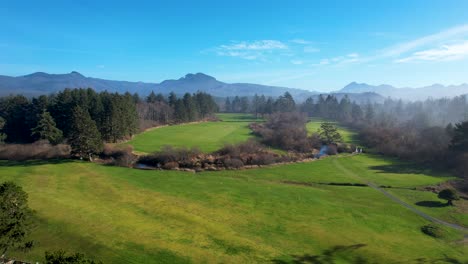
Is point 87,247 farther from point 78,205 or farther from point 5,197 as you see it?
point 78,205

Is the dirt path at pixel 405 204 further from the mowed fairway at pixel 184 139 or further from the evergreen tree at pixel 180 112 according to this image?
the evergreen tree at pixel 180 112

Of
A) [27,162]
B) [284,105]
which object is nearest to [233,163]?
[27,162]

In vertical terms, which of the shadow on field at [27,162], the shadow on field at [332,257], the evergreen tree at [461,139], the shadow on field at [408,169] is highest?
the evergreen tree at [461,139]

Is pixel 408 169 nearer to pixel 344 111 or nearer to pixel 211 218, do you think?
pixel 211 218

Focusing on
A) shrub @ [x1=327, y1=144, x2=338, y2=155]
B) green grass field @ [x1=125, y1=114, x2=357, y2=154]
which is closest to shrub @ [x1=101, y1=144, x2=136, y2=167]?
green grass field @ [x1=125, y1=114, x2=357, y2=154]

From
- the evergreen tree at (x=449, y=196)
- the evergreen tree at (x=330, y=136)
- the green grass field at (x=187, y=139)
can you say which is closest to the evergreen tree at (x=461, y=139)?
the evergreen tree at (x=449, y=196)

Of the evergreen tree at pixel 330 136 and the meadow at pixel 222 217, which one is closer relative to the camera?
the meadow at pixel 222 217
